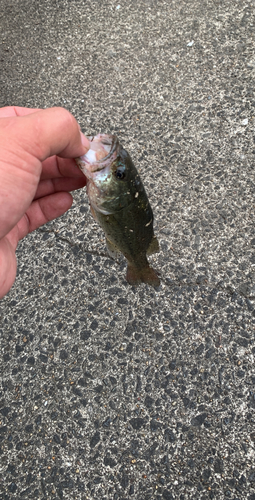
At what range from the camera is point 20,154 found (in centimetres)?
167

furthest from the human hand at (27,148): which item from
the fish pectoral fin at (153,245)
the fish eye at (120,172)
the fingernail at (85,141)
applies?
the fish pectoral fin at (153,245)

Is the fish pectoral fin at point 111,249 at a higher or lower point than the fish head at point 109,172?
lower

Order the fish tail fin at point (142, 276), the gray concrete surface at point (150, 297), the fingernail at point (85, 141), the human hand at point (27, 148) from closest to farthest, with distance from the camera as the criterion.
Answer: the human hand at point (27, 148) < the fingernail at point (85, 141) < the gray concrete surface at point (150, 297) < the fish tail fin at point (142, 276)

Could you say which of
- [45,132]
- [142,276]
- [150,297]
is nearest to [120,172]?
[45,132]

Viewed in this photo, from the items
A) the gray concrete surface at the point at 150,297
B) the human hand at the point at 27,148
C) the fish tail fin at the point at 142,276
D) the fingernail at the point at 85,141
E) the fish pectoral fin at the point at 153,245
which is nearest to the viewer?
the human hand at the point at 27,148

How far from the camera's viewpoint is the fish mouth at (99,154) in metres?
1.91

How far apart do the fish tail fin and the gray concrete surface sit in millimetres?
139

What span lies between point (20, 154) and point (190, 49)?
2806mm

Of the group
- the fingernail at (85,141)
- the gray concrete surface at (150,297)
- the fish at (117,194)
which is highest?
the fingernail at (85,141)

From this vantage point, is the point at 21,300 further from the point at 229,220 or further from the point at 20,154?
the point at 229,220

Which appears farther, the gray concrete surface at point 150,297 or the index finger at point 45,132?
the gray concrete surface at point 150,297

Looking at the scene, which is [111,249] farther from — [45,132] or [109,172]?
[45,132]

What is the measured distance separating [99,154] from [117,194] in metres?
0.23

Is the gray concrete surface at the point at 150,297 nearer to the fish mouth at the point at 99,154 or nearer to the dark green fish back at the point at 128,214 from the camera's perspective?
the dark green fish back at the point at 128,214
